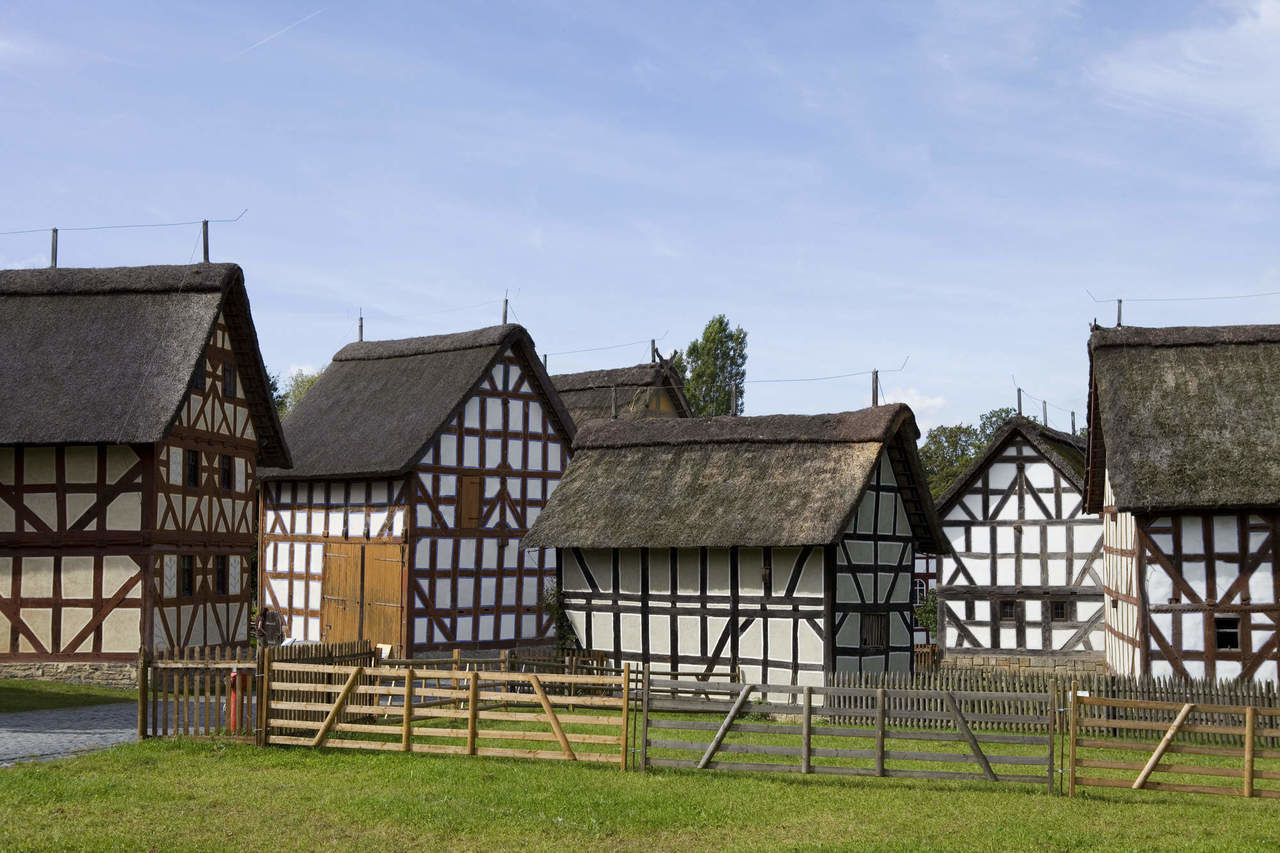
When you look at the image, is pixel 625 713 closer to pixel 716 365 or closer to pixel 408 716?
pixel 408 716

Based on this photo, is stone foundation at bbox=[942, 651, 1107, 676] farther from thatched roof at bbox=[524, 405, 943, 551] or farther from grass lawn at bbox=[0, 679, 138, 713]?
grass lawn at bbox=[0, 679, 138, 713]

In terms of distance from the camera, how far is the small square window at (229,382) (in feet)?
100

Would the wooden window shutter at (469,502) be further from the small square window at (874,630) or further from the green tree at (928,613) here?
the green tree at (928,613)

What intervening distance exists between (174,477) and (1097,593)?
26.5m

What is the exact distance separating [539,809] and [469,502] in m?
20.9

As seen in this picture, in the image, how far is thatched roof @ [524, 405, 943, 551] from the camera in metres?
27.2

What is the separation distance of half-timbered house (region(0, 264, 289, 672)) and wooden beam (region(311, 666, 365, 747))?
34.4ft

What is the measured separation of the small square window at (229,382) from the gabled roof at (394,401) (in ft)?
13.2

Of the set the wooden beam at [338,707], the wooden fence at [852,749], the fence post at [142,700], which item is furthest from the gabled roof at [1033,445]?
the fence post at [142,700]

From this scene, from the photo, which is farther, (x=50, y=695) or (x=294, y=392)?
(x=294, y=392)

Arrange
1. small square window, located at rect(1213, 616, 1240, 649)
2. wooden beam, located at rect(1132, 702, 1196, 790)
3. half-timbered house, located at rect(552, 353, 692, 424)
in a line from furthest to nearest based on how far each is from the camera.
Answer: half-timbered house, located at rect(552, 353, 692, 424), small square window, located at rect(1213, 616, 1240, 649), wooden beam, located at rect(1132, 702, 1196, 790)

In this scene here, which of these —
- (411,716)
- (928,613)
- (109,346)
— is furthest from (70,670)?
(928,613)

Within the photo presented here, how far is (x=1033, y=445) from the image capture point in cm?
3953

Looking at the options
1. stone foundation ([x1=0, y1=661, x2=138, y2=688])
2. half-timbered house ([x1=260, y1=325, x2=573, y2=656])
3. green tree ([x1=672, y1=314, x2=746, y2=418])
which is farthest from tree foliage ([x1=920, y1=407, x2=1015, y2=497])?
stone foundation ([x1=0, y1=661, x2=138, y2=688])
